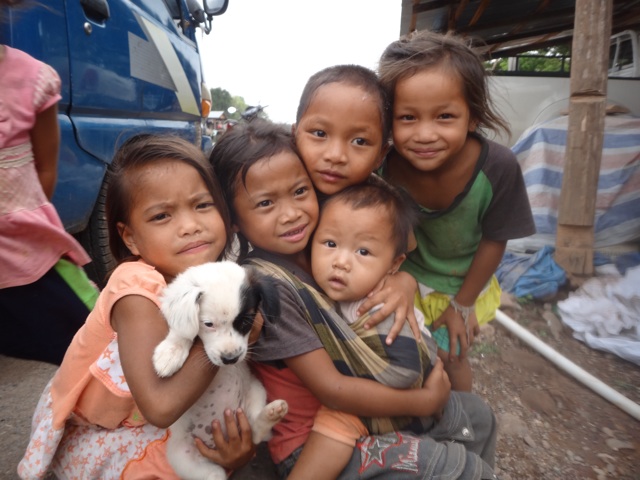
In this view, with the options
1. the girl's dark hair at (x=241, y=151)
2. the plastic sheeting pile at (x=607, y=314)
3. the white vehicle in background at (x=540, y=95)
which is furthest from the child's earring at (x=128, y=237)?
the white vehicle in background at (x=540, y=95)

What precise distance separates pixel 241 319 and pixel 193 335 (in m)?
0.13

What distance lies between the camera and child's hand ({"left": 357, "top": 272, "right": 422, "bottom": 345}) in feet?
4.59

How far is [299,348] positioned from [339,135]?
76cm

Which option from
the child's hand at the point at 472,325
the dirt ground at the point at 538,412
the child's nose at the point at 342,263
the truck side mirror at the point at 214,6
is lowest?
the dirt ground at the point at 538,412

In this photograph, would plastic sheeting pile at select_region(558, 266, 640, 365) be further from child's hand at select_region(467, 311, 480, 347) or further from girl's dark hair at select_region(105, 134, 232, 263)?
girl's dark hair at select_region(105, 134, 232, 263)

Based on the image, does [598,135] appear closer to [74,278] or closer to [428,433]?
[428,433]

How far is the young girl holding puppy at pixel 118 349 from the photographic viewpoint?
1309mm

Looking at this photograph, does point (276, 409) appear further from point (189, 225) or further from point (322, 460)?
point (189, 225)

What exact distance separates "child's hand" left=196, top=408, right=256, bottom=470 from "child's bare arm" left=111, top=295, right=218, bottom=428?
7.5 inches

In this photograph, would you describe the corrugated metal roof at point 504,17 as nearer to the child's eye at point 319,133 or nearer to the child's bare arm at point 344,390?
the child's eye at point 319,133

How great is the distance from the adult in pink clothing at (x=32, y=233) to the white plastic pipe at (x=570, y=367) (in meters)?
2.75

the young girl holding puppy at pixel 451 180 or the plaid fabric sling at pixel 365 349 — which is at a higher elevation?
the young girl holding puppy at pixel 451 180

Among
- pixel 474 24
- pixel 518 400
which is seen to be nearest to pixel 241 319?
pixel 518 400

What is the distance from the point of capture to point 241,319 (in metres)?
1.20
